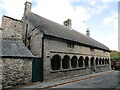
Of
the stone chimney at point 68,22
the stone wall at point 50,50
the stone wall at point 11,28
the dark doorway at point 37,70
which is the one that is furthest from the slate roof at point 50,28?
the stone chimney at point 68,22

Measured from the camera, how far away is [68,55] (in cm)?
1442

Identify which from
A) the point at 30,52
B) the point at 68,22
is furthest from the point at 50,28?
the point at 68,22

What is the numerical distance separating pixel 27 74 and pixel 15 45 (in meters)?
3.12

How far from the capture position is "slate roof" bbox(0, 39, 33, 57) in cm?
966

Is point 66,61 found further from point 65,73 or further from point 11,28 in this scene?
point 11,28

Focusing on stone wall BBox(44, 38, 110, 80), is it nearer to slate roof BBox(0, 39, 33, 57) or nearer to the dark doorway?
the dark doorway

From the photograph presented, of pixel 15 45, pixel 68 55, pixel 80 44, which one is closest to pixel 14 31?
pixel 15 45

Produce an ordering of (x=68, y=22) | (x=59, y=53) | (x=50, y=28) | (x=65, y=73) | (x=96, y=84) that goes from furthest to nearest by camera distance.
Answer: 1. (x=68, y=22)
2. (x=50, y=28)
3. (x=65, y=73)
4. (x=59, y=53)
5. (x=96, y=84)

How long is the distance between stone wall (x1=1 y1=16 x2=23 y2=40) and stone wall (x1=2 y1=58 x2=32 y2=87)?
11.9 ft

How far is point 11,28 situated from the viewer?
498 inches

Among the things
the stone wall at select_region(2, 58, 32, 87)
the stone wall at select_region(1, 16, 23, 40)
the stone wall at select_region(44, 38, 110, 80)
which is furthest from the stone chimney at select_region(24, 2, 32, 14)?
the stone wall at select_region(2, 58, 32, 87)

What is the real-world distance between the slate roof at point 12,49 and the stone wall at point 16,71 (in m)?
0.42

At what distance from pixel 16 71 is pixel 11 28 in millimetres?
5324

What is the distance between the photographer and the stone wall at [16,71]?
9148 millimetres
